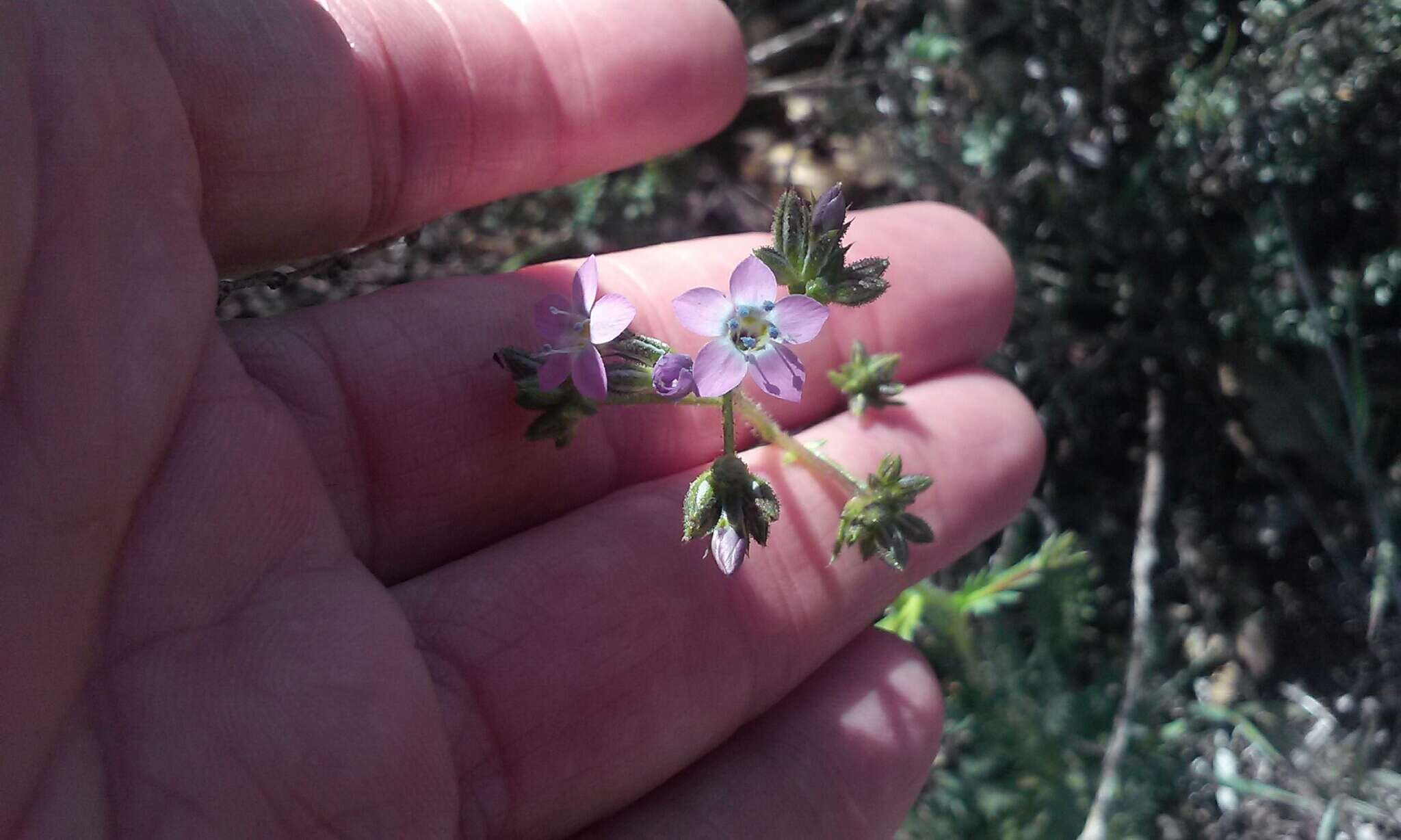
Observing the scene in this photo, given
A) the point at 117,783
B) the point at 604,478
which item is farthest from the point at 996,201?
the point at 117,783

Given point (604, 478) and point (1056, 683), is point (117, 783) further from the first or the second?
point (1056, 683)

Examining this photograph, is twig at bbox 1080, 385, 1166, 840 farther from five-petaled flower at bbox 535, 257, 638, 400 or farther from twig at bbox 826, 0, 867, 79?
five-petaled flower at bbox 535, 257, 638, 400

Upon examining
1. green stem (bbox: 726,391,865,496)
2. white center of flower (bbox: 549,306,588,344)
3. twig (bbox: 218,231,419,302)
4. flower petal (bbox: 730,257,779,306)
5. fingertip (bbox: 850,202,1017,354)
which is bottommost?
green stem (bbox: 726,391,865,496)

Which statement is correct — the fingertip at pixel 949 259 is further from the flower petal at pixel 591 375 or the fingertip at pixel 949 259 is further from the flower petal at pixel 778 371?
the flower petal at pixel 591 375

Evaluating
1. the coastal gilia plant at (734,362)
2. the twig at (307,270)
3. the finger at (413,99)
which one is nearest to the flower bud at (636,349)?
the coastal gilia plant at (734,362)

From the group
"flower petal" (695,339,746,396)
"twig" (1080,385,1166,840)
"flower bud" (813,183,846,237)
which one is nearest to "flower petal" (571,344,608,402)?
"flower petal" (695,339,746,396)

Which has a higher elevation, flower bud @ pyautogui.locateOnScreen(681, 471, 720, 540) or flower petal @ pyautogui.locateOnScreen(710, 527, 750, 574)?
flower bud @ pyautogui.locateOnScreen(681, 471, 720, 540)
